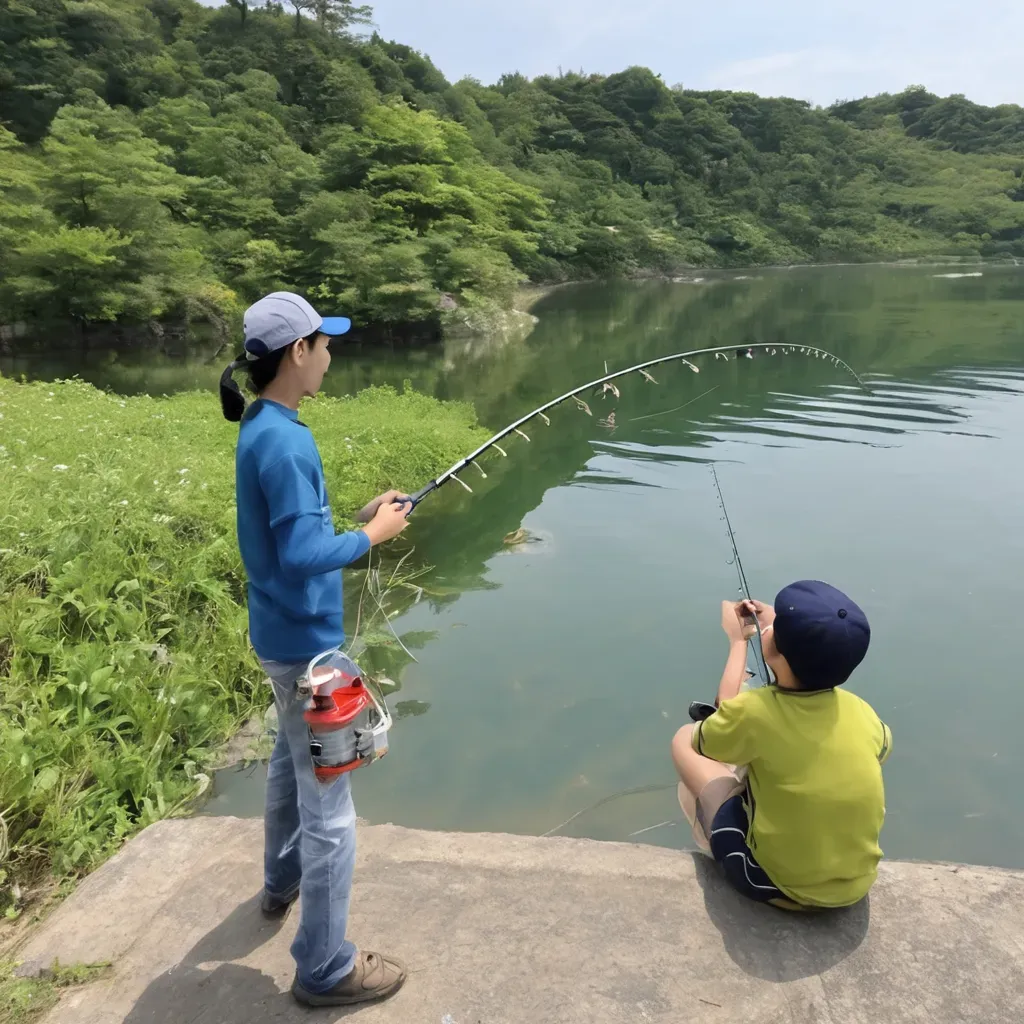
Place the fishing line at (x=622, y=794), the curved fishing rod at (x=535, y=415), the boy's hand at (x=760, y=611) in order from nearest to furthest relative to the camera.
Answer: the boy's hand at (x=760, y=611) < the curved fishing rod at (x=535, y=415) < the fishing line at (x=622, y=794)

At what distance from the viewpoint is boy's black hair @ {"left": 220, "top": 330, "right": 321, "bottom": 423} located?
5.91 feet

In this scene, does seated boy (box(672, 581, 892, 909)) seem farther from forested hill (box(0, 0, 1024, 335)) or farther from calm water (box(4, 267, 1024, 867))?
forested hill (box(0, 0, 1024, 335))

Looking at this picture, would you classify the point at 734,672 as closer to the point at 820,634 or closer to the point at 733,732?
the point at 733,732

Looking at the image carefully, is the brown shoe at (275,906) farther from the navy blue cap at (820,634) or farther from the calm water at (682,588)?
the navy blue cap at (820,634)

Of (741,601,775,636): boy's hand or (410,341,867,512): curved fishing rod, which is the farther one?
(410,341,867,512): curved fishing rod

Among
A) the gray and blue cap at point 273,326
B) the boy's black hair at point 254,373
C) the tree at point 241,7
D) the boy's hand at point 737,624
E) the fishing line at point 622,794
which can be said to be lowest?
the fishing line at point 622,794

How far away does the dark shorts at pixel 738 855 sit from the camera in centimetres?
214

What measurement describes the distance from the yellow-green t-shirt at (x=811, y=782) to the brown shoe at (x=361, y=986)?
1056mm

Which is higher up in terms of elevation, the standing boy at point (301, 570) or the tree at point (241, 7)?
the tree at point (241, 7)

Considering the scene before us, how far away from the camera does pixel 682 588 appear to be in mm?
6172

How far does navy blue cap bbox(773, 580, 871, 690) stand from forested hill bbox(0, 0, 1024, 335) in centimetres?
1739

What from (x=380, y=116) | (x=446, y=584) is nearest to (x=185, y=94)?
(x=380, y=116)

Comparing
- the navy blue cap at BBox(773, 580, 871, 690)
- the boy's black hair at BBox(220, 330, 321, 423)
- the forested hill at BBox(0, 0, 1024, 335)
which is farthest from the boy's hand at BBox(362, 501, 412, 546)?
the forested hill at BBox(0, 0, 1024, 335)

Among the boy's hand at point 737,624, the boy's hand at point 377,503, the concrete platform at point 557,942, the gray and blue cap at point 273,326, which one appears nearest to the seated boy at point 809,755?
the concrete platform at point 557,942
